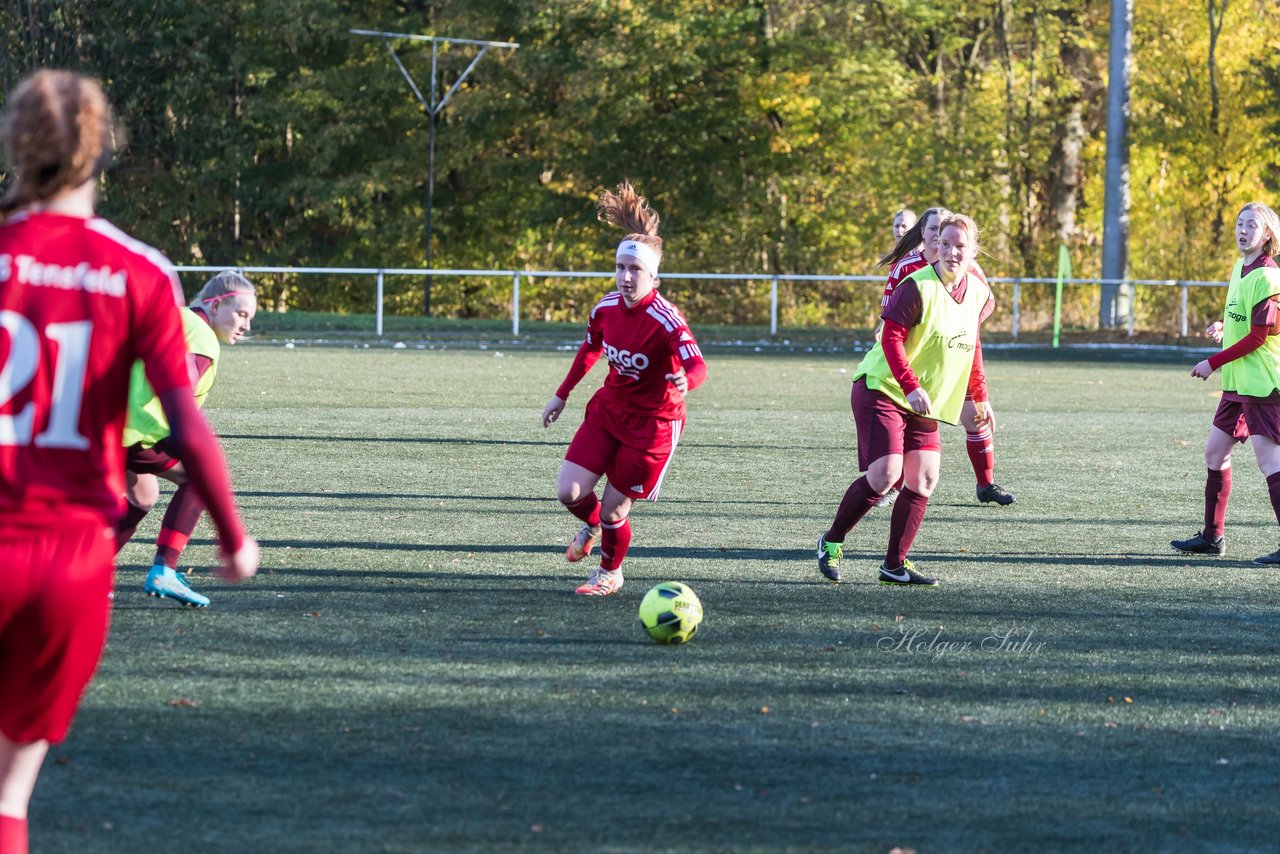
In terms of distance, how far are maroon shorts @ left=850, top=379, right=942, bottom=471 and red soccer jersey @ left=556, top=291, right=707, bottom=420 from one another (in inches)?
34.0

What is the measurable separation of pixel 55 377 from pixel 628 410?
425 cm

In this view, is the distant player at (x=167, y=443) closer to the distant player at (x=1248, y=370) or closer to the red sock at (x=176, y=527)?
the red sock at (x=176, y=527)

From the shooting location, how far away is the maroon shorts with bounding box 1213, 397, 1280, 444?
27.2 feet

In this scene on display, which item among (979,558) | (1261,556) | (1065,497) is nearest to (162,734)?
(979,558)

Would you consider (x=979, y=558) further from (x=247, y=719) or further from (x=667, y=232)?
(x=667, y=232)

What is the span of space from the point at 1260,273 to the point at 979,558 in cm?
198

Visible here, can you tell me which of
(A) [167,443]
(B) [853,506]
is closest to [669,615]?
(B) [853,506]

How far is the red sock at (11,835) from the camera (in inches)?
117

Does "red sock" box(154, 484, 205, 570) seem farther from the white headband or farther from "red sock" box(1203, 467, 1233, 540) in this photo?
"red sock" box(1203, 467, 1233, 540)

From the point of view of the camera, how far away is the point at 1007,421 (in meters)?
15.5

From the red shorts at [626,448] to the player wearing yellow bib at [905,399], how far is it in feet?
2.96

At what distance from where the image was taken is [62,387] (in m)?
2.87

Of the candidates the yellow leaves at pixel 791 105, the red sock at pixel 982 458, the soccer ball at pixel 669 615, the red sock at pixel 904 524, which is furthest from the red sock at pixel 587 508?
the yellow leaves at pixel 791 105

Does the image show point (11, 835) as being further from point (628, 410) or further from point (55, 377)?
point (628, 410)
